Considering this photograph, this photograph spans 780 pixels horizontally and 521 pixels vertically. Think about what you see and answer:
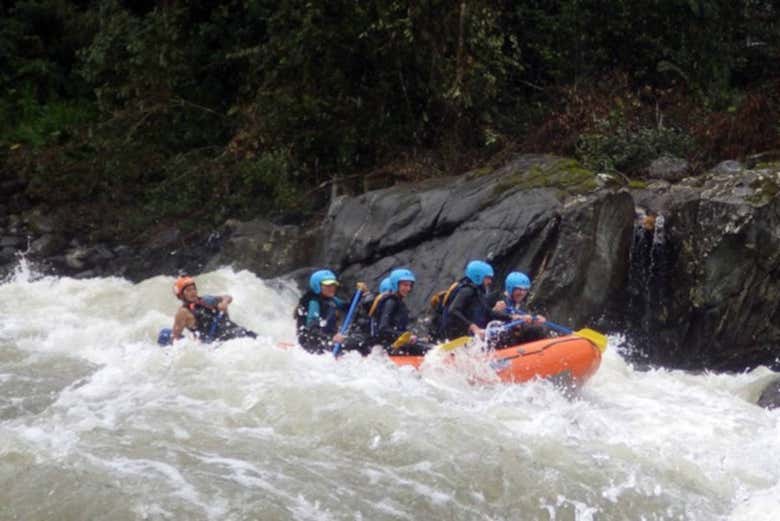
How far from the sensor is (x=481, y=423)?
24.4 ft

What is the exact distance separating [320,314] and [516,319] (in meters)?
1.88

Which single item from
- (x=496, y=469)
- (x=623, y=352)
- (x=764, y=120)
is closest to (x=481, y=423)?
(x=496, y=469)

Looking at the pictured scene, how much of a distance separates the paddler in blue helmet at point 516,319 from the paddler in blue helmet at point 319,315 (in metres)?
1.29

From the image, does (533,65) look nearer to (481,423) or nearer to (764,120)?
(764,120)

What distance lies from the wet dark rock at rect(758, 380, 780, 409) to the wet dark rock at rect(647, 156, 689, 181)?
13.7 ft

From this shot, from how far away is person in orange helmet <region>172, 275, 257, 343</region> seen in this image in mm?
9484

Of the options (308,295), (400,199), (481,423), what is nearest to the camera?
(481,423)

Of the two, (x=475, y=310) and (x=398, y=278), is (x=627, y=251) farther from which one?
(x=398, y=278)

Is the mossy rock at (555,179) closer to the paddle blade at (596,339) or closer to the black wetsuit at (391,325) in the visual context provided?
the paddle blade at (596,339)

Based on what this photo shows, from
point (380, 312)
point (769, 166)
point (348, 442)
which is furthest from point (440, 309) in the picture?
point (769, 166)

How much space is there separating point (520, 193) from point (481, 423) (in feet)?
16.6

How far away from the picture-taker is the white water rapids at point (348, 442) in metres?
5.97

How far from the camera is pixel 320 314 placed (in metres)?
→ 9.97

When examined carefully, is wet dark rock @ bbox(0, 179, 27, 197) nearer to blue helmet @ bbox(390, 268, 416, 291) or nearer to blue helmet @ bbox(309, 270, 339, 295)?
blue helmet @ bbox(309, 270, 339, 295)
